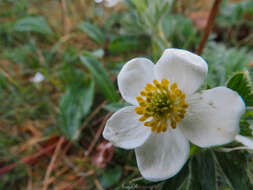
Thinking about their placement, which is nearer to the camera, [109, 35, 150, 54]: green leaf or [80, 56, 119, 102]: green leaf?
[80, 56, 119, 102]: green leaf

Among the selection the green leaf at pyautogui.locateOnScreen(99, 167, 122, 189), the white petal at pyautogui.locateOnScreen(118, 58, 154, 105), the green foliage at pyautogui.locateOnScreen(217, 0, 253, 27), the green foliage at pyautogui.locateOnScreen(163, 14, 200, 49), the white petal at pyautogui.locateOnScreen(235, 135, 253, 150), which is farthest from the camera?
the green foliage at pyautogui.locateOnScreen(217, 0, 253, 27)

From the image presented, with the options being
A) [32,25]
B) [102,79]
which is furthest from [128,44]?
[32,25]

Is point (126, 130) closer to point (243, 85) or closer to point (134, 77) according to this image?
A: point (134, 77)

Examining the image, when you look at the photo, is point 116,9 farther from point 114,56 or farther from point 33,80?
point 33,80

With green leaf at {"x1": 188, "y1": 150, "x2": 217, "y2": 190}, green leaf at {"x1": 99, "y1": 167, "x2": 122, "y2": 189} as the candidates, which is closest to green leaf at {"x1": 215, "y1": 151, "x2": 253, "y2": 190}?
green leaf at {"x1": 188, "y1": 150, "x2": 217, "y2": 190}

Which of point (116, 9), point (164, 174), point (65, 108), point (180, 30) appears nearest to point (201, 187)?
point (164, 174)

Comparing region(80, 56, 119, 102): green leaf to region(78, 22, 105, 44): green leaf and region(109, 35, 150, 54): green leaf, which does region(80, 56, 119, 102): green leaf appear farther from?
region(78, 22, 105, 44): green leaf
